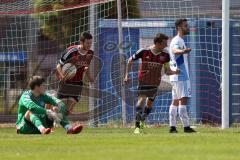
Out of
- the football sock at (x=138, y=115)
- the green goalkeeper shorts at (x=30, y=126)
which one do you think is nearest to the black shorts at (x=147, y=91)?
the football sock at (x=138, y=115)

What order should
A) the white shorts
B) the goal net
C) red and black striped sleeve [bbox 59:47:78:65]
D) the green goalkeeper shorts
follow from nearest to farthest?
the green goalkeeper shorts
the white shorts
red and black striped sleeve [bbox 59:47:78:65]
the goal net

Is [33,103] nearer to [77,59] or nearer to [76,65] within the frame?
[76,65]


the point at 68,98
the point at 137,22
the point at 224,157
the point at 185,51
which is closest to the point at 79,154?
the point at 224,157

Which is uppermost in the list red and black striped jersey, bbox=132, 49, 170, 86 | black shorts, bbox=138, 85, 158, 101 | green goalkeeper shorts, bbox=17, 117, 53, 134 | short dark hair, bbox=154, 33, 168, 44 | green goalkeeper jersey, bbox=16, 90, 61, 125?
short dark hair, bbox=154, 33, 168, 44

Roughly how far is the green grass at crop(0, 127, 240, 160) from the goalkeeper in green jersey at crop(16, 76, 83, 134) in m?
1.01

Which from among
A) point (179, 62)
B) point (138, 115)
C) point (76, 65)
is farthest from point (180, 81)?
point (76, 65)

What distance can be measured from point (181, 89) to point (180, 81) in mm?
169

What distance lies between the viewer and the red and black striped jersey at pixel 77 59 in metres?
18.4

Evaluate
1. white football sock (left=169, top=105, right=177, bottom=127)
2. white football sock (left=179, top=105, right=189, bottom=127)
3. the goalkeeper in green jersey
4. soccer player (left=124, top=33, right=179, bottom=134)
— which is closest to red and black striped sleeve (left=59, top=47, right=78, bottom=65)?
soccer player (left=124, top=33, right=179, bottom=134)

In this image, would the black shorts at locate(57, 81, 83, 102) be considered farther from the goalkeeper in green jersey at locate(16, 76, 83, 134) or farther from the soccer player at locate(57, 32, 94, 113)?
the goalkeeper in green jersey at locate(16, 76, 83, 134)

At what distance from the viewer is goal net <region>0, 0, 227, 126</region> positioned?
67.6 ft

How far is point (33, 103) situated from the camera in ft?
Answer: 52.5

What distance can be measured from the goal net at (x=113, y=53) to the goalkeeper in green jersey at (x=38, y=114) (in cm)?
381

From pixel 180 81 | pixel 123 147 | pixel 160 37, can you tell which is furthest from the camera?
pixel 180 81
